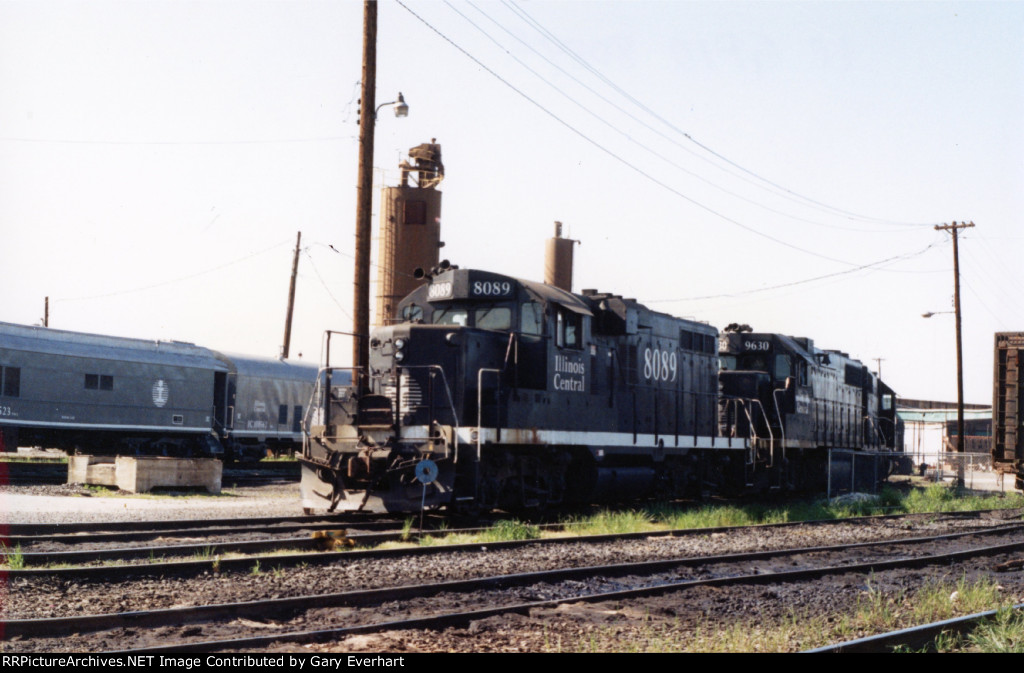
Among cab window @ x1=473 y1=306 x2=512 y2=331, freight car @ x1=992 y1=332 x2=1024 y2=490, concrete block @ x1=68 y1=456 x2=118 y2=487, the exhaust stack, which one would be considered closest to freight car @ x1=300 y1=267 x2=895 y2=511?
cab window @ x1=473 y1=306 x2=512 y2=331

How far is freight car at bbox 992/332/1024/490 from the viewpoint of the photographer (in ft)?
68.7

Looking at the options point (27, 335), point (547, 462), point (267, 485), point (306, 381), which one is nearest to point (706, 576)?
point (547, 462)

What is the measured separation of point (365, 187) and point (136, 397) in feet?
41.9

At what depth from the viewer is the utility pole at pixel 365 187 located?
16250 mm

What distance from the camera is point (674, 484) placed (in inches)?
721

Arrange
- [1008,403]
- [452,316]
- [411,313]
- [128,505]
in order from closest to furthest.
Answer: [452,316] < [411,313] < [128,505] < [1008,403]

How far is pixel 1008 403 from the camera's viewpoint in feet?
69.5

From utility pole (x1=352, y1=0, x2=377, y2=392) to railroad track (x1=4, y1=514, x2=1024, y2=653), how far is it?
603 cm

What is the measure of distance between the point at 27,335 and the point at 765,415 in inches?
721

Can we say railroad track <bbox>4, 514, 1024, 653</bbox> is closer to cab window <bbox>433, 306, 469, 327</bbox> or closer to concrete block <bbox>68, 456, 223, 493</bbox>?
cab window <bbox>433, 306, 469, 327</bbox>

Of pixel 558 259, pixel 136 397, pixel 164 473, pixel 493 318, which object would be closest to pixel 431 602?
pixel 493 318

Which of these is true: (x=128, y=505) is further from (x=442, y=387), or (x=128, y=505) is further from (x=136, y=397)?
(x=136, y=397)

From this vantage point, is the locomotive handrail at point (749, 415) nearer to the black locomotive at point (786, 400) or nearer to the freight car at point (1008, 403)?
the black locomotive at point (786, 400)
